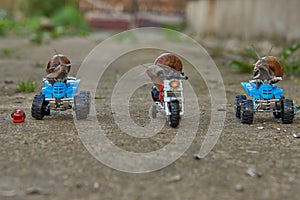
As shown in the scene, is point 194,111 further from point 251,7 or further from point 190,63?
point 251,7

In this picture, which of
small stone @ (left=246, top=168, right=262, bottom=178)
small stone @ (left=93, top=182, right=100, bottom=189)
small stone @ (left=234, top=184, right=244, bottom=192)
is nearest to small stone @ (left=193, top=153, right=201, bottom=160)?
small stone @ (left=246, top=168, right=262, bottom=178)

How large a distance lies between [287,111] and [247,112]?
23cm

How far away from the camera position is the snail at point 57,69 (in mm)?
3021

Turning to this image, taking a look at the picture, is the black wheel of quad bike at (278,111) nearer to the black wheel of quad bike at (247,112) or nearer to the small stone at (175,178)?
the black wheel of quad bike at (247,112)

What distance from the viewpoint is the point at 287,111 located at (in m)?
2.96

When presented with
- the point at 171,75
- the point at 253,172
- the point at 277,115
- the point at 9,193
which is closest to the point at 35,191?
the point at 9,193

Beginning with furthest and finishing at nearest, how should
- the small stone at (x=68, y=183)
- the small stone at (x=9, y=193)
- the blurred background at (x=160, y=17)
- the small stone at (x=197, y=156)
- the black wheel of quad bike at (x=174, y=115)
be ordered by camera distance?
1. the blurred background at (x=160, y=17)
2. the black wheel of quad bike at (x=174, y=115)
3. the small stone at (x=197, y=156)
4. the small stone at (x=68, y=183)
5. the small stone at (x=9, y=193)

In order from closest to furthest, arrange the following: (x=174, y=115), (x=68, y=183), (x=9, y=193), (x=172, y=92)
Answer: (x=9, y=193) < (x=68, y=183) < (x=174, y=115) < (x=172, y=92)

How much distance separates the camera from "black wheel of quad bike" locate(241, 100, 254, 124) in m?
2.96

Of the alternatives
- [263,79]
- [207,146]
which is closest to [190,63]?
[263,79]

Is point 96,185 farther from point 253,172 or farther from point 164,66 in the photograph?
point 164,66

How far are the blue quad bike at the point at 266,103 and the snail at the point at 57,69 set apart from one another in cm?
104

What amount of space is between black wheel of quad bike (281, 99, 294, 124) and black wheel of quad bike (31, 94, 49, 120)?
138 centimetres

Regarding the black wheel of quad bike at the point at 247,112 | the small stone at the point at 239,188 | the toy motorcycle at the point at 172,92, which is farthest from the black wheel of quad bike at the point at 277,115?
the small stone at the point at 239,188
